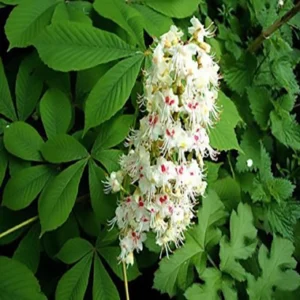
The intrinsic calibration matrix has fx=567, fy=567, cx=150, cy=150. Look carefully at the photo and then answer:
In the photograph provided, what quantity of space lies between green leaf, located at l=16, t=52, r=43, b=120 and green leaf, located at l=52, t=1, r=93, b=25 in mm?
118

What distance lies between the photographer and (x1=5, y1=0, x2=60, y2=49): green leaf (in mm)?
1240

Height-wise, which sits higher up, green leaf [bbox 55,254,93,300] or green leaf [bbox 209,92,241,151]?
green leaf [bbox 209,92,241,151]

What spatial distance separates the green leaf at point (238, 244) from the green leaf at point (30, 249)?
1.36 feet

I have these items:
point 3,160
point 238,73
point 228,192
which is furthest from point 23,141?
point 238,73

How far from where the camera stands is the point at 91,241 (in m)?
1.35

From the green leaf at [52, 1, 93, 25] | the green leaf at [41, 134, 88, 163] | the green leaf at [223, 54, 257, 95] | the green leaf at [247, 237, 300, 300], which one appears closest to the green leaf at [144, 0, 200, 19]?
the green leaf at [52, 1, 93, 25]

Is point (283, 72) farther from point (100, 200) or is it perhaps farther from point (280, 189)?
point (100, 200)

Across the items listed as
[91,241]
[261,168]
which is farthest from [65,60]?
[261,168]

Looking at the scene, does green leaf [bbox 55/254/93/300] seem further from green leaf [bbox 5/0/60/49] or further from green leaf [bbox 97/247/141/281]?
green leaf [bbox 5/0/60/49]

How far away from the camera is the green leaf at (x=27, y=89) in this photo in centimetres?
129

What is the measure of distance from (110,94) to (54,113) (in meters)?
0.18

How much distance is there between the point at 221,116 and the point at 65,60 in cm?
36

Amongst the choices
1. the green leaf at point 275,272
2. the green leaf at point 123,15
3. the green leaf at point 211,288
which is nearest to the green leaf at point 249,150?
the green leaf at point 275,272

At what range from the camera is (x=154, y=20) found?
1.31 meters
